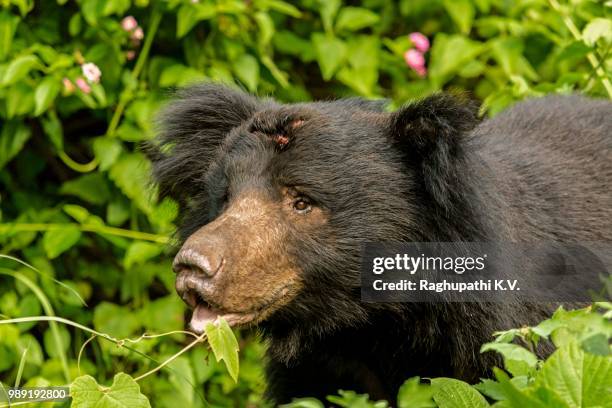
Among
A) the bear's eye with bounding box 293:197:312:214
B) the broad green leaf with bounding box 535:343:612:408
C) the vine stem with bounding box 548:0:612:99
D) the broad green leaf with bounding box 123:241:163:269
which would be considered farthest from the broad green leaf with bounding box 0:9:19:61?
the broad green leaf with bounding box 535:343:612:408

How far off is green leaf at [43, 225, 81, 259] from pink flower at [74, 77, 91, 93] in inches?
25.9

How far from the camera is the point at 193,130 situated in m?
4.43

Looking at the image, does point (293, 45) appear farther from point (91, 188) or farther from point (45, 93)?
point (45, 93)

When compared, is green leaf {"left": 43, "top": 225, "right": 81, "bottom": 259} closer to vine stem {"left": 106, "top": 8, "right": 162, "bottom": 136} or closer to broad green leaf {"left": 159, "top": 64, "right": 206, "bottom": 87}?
vine stem {"left": 106, "top": 8, "right": 162, "bottom": 136}

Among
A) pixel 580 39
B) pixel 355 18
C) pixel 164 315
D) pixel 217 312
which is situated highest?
pixel 580 39

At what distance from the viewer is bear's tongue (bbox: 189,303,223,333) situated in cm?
350

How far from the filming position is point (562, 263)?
13.1 ft

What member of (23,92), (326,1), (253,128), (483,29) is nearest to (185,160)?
(253,128)

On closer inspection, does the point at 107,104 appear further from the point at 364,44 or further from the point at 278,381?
the point at 278,381

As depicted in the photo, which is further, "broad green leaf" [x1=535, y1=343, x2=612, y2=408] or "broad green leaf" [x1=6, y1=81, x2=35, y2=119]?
"broad green leaf" [x1=6, y1=81, x2=35, y2=119]

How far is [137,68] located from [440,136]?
2531 millimetres

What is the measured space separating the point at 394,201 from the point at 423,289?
0.99ft

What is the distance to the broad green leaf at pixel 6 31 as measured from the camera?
5.47 meters

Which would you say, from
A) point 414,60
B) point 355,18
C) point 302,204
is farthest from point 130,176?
point 302,204
